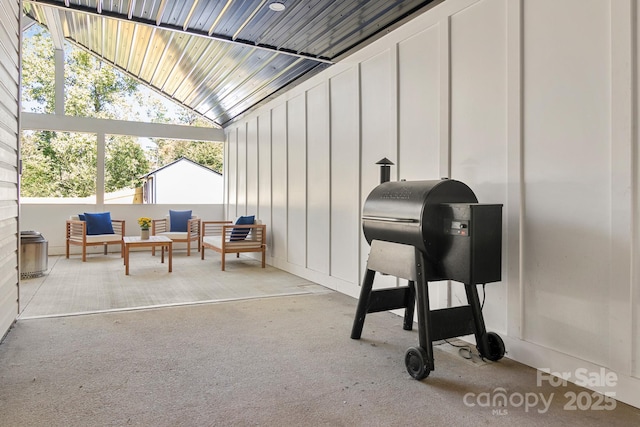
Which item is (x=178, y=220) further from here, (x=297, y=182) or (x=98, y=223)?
(x=297, y=182)

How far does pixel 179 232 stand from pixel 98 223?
1.42 meters

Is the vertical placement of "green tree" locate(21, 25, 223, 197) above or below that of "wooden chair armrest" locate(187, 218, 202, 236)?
above

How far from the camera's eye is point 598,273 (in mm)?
2275

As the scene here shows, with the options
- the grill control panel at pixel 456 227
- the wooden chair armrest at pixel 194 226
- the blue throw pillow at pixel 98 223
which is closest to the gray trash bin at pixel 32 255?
the blue throw pillow at pixel 98 223

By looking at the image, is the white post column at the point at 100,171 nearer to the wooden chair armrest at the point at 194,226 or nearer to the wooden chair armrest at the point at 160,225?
the wooden chair armrest at the point at 160,225

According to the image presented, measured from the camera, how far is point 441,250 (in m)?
2.61

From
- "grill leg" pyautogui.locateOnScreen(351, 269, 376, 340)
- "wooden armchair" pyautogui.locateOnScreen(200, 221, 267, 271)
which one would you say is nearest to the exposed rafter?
"wooden armchair" pyautogui.locateOnScreen(200, 221, 267, 271)

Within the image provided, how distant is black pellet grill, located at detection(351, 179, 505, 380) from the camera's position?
96.7 inches

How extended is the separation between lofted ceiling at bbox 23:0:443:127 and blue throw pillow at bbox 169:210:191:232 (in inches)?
90.3

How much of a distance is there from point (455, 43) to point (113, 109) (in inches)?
524

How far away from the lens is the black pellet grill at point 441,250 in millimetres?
2457

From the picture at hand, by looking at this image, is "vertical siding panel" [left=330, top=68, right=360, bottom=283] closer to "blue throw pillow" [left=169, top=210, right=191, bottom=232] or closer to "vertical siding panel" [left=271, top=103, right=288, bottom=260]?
"vertical siding panel" [left=271, top=103, right=288, bottom=260]

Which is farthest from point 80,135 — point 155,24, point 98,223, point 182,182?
point 155,24

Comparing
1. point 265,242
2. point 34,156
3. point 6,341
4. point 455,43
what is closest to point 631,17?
point 455,43
